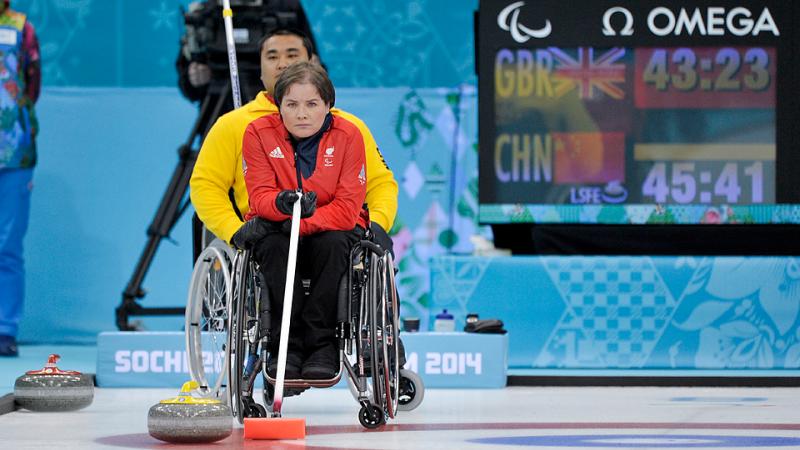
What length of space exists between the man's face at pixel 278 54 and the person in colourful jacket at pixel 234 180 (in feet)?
0.44

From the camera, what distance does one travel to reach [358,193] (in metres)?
4.21

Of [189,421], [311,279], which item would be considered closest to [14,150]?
[311,279]

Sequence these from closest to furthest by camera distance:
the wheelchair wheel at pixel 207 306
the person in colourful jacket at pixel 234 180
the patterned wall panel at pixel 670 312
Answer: the person in colourful jacket at pixel 234 180 → the wheelchair wheel at pixel 207 306 → the patterned wall panel at pixel 670 312

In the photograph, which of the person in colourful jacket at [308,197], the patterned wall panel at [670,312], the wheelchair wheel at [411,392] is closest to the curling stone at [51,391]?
the person in colourful jacket at [308,197]

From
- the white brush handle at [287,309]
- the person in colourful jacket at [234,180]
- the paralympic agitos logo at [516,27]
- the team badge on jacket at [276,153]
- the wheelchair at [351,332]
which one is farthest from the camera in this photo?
the paralympic agitos logo at [516,27]

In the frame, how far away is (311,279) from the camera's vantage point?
163 inches

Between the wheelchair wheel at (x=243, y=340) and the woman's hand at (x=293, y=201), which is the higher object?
the woman's hand at (x=293, y=201)

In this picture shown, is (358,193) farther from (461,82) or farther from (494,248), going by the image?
(461,82)

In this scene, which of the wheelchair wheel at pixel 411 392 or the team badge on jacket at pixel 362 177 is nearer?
the team badge on jacket at pixel 362 177

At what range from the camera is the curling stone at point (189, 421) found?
3.64 metres

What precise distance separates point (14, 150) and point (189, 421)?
150 inches

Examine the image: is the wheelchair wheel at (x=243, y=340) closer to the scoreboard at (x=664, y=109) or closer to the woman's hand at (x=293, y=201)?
the woman's hand at (x=293, y=201)

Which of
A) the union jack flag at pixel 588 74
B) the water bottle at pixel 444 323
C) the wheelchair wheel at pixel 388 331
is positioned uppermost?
the union jack flag at pixel 588 74

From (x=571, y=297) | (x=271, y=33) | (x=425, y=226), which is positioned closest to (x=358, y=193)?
(x=271, y=33)
